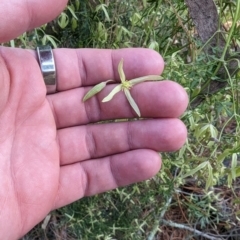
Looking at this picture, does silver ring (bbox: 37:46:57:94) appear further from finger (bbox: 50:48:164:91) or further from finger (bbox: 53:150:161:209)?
finger (bbox: 53:150:161:209)

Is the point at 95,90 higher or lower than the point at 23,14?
lower

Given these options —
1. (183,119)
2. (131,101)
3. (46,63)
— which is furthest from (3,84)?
(183,119)

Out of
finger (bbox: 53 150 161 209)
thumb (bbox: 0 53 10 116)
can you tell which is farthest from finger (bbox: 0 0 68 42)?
finger (bbox: 53 150 161 209)

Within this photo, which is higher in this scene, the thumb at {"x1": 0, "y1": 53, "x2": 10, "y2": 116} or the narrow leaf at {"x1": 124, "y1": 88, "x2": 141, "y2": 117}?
the thumb at {"x1": 0, "y1": 53, "x2": 10, "y2": 116}

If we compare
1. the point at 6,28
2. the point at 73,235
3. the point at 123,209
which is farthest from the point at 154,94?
the point at 73,235

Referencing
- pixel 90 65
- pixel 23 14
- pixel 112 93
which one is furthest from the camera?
pixel 90 65

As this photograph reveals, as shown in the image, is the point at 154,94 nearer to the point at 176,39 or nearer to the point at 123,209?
the point at 176,39

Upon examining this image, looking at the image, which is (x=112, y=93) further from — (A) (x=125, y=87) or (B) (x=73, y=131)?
(B) (x=73, y=131)
